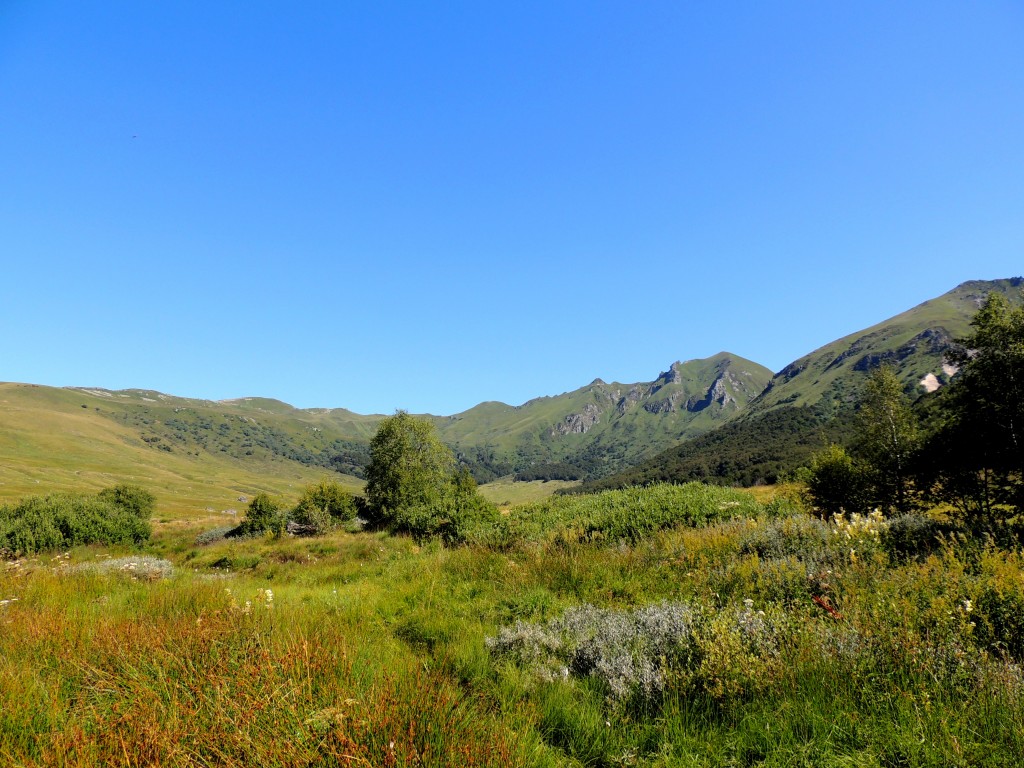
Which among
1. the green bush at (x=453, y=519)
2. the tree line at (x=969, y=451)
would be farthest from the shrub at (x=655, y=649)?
the tree line at (x=969, y=451)

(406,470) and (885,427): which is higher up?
(885,427)

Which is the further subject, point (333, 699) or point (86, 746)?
point (333, 699)

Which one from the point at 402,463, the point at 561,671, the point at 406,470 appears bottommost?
the point at 406,470

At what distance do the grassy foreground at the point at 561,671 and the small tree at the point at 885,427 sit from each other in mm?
37423

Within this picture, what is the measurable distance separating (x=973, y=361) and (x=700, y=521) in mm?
21354

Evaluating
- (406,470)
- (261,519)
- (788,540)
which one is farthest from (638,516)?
(261,519)

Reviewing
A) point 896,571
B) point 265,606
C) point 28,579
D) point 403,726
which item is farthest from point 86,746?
point 896,571

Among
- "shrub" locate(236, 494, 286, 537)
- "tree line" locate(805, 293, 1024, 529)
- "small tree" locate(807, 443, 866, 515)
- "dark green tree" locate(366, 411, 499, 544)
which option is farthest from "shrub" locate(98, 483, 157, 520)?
"small tree" locate(807, 443, 866, 515)

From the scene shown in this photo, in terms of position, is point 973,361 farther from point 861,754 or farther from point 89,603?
point 89,603

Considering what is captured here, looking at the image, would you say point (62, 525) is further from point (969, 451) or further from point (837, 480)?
point (969, 451)

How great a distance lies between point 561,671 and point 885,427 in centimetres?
4688

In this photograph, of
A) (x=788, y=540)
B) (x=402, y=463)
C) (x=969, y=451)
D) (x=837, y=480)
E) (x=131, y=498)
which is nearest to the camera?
(x=788, y=540)

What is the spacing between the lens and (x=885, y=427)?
39.4m

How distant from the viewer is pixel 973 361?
74.1 ft
